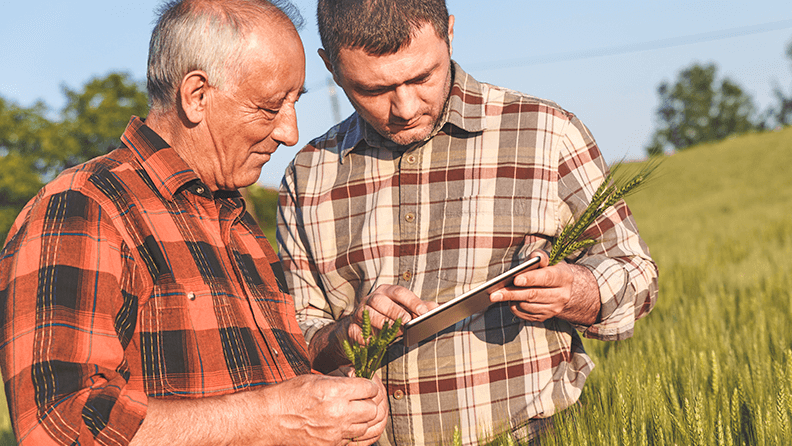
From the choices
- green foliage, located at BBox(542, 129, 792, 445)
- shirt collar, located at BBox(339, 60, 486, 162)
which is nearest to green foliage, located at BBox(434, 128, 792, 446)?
green foliage, located at BBox(542, 129, 792, 445)

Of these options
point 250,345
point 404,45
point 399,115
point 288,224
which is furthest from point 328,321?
point 404,45

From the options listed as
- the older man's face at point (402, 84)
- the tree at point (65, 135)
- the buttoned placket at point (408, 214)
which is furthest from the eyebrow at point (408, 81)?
the tree at point (65, 135)

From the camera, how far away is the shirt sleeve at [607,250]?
2.09 m

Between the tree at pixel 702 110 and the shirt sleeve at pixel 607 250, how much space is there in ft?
248

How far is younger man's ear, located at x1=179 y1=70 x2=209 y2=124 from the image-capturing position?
70.8 inches

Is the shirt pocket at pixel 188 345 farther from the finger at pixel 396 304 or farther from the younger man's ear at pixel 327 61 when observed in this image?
the younger man's ear at pixel 327 61

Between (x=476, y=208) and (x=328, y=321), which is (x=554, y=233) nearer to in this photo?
(x=476, y=208)

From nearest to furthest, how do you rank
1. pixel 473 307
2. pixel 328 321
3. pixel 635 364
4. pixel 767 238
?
pixel 473 307, pixel 328 321, pixel 635 364, pixel 767 238

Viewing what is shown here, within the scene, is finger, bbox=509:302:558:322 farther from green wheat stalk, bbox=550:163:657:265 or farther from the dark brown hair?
the dark brown hair

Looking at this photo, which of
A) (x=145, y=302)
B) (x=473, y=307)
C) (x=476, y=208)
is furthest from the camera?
(x=476, y=208)

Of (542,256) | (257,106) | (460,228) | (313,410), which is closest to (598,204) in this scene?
(542,256)

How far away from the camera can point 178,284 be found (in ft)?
5.40

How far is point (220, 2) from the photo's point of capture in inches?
72.2

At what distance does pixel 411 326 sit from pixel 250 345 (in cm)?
50
